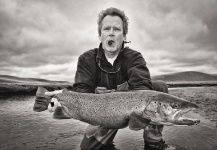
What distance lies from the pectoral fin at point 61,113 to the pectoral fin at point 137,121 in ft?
4.38

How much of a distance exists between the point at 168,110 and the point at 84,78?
1.98 meters

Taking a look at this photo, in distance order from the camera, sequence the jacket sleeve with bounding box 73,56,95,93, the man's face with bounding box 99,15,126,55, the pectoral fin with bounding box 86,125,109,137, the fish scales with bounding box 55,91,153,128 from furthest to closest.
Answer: the man's face with bounding box 99,15,126,55
the jacket sleeve with bounding box 73,56,95,93
the pectoral fin with bounding box 86,125,109,137
the fish scales with bounding box 55,91,153,128

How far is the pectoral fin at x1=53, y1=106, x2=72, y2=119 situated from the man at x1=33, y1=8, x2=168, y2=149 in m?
0.26

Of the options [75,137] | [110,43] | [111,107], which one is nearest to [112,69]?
[110,43]

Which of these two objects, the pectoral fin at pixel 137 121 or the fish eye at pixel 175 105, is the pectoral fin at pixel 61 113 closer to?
the pectoral fin at pixel 137 121

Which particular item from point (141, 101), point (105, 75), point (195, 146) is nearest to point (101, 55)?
point (105, 75)

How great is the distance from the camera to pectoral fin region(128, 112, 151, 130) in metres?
3.01

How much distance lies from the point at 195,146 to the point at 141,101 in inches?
65.4

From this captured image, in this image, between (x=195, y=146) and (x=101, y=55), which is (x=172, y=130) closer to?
(x=195, y=146)

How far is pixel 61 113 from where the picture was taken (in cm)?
370

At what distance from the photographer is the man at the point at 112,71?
12.3 feet

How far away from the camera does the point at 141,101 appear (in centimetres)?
312

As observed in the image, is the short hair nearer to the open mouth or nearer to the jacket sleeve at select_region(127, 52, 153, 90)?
the open mouth

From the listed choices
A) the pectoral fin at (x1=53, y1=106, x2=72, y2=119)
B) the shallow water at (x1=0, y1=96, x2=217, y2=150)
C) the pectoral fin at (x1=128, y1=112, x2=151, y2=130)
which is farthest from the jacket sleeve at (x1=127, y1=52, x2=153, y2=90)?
the pectoral fin at (x1=53, y1=106, x2=72, y2=119)
